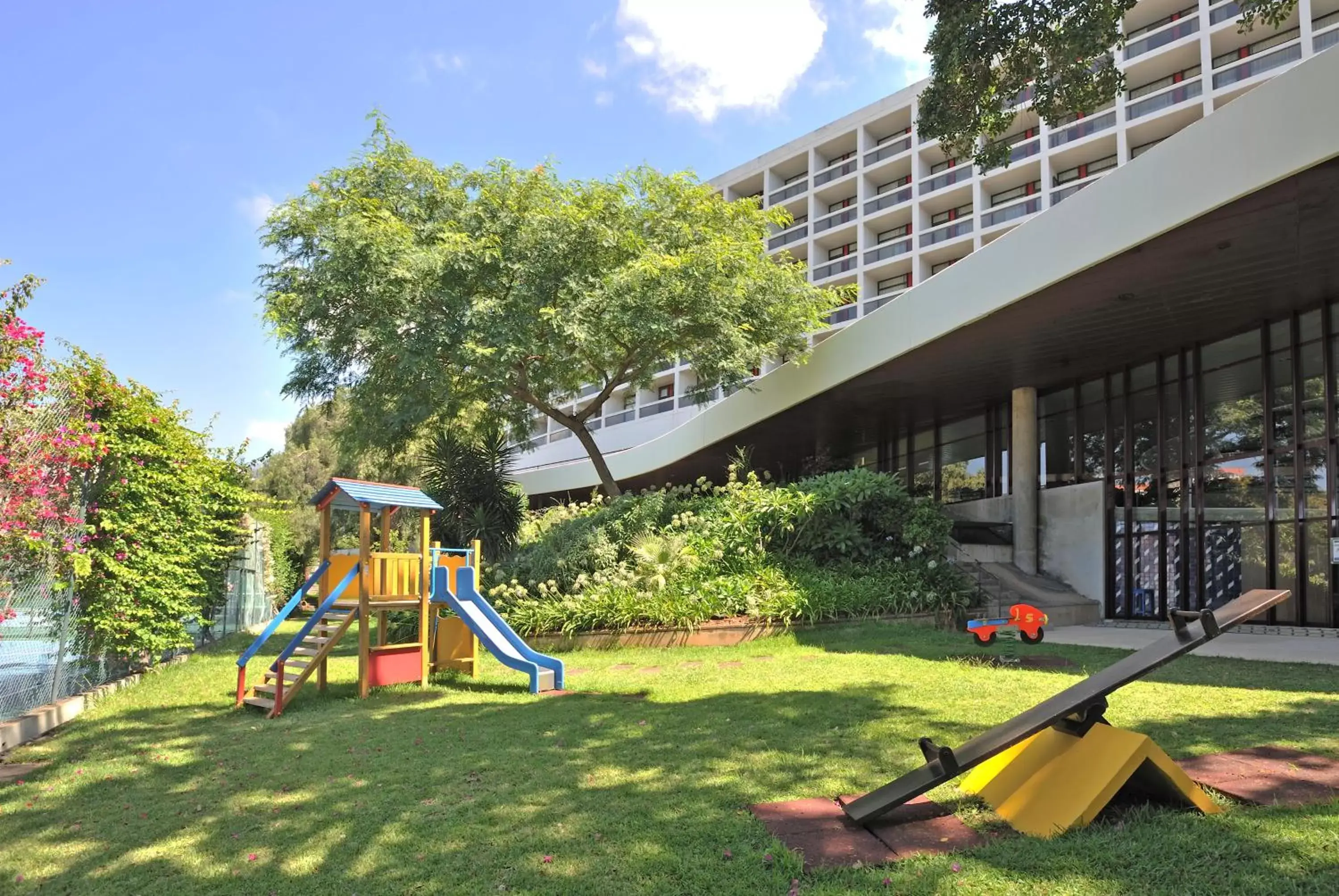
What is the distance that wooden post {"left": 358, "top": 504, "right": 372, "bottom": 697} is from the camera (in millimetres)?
8750

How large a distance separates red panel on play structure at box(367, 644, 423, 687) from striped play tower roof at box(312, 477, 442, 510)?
1.64 metres

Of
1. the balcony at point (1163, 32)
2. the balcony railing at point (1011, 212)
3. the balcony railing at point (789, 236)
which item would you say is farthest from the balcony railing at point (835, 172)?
the balcony at point (1163, 32)

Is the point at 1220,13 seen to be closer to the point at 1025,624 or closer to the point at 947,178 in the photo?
the point at 947,178

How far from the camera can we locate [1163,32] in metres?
29.8

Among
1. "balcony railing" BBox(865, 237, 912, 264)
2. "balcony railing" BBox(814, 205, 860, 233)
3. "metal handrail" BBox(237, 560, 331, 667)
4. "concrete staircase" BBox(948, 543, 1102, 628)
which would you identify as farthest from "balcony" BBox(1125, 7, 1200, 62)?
"metal handrail" BBox(237, 560, 331, 667)

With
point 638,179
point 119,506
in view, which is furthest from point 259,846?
point 638,179

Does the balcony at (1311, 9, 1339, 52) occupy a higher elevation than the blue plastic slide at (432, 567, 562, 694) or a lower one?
higher

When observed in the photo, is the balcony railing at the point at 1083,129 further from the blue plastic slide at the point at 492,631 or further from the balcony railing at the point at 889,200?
the blue plastic slide at the point at 492,631

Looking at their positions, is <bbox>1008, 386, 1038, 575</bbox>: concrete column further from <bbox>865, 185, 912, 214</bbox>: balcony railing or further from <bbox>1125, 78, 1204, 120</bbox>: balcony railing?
<bbox>865, 185, 912, 214</bbox>: balcony railing

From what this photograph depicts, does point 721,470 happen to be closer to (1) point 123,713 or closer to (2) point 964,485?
(2) point 964,485

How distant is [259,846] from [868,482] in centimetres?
1124

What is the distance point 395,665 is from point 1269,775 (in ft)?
26.5

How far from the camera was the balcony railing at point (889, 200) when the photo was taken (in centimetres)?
3691

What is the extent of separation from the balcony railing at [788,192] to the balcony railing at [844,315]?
6649mm
